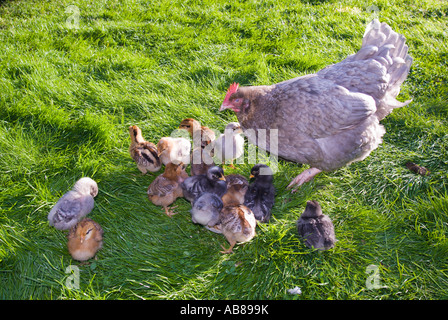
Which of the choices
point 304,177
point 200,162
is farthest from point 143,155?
point 304,177

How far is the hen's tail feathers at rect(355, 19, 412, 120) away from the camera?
3619mm

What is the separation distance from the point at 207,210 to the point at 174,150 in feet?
3.02

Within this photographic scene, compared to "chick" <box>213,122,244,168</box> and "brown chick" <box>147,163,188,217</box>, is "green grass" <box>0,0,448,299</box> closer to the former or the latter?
"brown chick" <box>147,163,188,217</box>

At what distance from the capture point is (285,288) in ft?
9.20

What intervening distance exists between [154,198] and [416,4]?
6.99m

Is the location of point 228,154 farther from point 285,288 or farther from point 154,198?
point 285,288

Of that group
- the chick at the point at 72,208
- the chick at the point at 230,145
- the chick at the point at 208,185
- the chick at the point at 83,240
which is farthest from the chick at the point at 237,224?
the chick at the point at 72,208

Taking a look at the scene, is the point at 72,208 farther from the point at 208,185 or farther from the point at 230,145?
the point at 230,145

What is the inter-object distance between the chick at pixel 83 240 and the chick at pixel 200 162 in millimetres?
1189

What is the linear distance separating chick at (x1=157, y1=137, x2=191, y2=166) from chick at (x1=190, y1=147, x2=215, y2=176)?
0.13m

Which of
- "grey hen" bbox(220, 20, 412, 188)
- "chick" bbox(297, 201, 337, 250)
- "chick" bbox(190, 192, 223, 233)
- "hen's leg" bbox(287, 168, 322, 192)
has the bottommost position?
"hen's leg" bbox(287, 168, 322, 192)

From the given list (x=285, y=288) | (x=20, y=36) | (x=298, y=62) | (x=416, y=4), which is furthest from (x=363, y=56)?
(x=20, y=36)

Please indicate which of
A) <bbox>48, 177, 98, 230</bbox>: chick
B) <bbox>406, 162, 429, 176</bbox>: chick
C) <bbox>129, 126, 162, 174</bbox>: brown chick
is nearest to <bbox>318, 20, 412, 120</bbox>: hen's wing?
<bbox>406, 162, 429, 176</bbox>: chick

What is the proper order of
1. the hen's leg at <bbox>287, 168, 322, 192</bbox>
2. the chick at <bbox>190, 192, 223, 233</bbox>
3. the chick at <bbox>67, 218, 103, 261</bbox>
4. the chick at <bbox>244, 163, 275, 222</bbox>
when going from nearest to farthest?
the chick at <bbox>67, 218, 103, 261</bbox> → the chick at <bbox>190, 192, 223, 233</bbox> → the chick at <bbox>244, 163, 275, 222</bbox> → the hen's leg at <bbox>287, 168, 322, 192</bbox>
